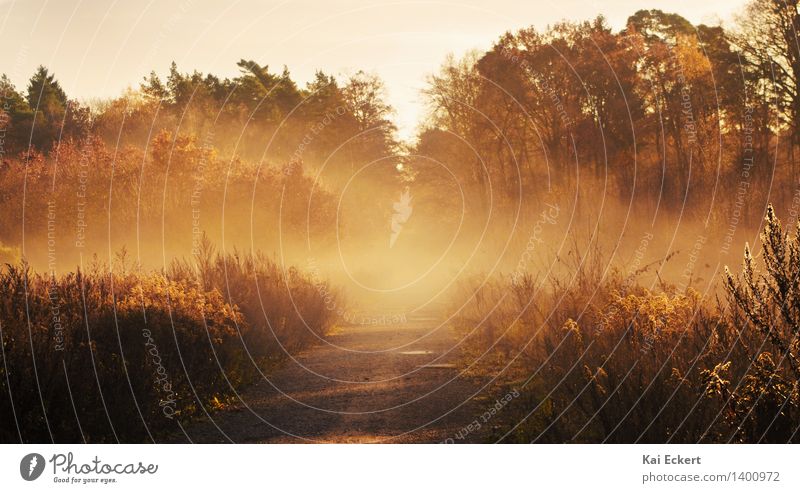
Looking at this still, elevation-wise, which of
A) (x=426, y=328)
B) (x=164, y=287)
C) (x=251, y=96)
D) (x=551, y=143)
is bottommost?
(x=426, y=328)

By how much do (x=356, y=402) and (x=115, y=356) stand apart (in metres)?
3.32

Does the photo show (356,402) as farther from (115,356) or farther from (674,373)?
(674,373)

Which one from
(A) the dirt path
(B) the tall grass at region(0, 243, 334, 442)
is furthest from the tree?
(B) the tall grass at region(0, 243, 334, 442)

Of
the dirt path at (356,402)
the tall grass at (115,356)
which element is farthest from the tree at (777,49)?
the tall grass at (115,356)

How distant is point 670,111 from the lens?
3350 centimetres

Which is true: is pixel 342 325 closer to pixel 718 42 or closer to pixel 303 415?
pixel 303 415

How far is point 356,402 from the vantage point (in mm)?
11344

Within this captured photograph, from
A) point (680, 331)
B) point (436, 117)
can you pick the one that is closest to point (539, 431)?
point (680, 331)

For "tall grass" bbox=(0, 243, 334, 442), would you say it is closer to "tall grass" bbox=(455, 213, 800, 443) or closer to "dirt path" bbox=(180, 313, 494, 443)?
"dirt path" bbox=(180, 313, 494, 443)

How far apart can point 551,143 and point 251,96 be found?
3038 cm

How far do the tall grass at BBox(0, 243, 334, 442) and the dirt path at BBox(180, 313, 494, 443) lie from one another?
0.58 m

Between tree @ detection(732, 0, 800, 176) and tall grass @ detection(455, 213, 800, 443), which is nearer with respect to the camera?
tall grass @ detection(455, 213, 800, 443)

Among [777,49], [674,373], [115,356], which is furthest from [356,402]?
[777,49]

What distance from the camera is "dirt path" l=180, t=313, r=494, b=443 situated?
9.22 metres
